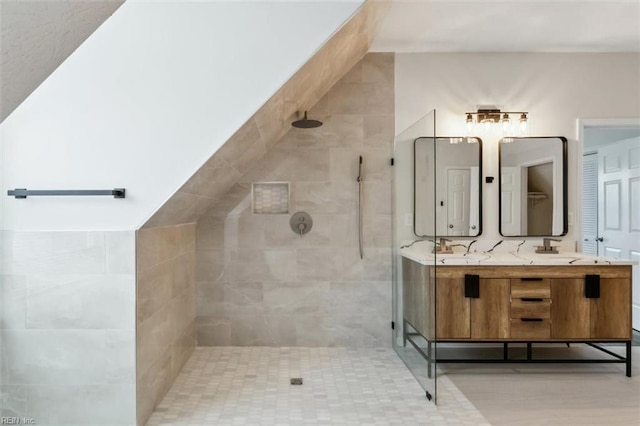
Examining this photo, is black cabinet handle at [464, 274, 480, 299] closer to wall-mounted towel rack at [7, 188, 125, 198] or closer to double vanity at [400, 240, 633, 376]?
double vanity at [400, 240, 633, 376]

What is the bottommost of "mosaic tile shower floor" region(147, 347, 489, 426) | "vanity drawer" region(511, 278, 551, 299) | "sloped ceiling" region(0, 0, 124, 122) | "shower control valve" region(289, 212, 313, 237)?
"mosaic tile shower floor" region(147, 347, 489, 426)

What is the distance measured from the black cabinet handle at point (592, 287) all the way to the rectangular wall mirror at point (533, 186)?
68cm

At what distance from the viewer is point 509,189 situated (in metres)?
3.55

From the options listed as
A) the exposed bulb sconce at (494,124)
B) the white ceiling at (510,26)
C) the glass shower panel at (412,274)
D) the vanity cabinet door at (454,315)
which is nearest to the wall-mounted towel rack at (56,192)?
the glass shower panel at (412,274)

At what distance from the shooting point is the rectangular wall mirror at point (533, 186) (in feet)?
11.6

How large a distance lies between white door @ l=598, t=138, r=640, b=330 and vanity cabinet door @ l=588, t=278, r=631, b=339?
5.18 feet

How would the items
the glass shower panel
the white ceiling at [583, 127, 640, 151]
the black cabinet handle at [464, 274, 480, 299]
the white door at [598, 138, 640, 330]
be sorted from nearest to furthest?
the glass shower panel < the black cabinet handle at [464, 274, 480, 299] < the white door at [598, 138, 640, 330] < the white ceiling at [583, 127, 640, 151]

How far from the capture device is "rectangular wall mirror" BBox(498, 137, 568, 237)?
355 cm

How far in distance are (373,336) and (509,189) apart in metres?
1.71

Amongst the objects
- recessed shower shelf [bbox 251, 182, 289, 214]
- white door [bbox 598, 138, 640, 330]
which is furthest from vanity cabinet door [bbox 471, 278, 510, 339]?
white door [bbox 598, 138, 640, 330]

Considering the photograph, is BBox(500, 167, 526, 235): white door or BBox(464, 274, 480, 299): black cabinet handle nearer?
BBox(464, 274, 480, 299): black cabinet handle

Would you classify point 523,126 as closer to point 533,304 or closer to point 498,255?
point 498,255

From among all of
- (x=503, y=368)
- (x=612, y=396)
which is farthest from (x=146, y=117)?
(x=612, y=396)

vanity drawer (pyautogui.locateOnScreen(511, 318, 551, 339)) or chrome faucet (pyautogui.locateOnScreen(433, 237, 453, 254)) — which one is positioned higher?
chrome faucet (pyautogui.locateOnScreen(433, 237, 453, 254))
